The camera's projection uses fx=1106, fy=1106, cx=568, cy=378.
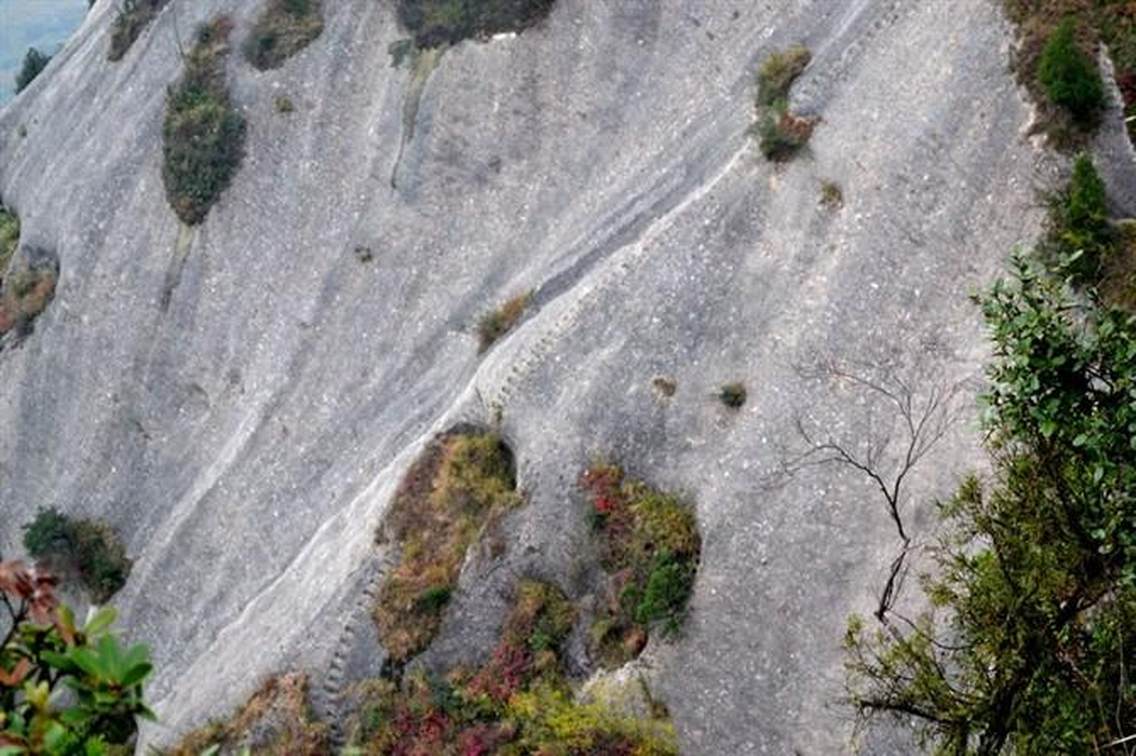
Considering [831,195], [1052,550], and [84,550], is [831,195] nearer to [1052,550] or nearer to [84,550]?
[1052,550]

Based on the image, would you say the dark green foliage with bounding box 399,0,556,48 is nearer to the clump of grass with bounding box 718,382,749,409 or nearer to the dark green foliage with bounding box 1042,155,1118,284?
the clump of grass with bounding box 718,382,749,409

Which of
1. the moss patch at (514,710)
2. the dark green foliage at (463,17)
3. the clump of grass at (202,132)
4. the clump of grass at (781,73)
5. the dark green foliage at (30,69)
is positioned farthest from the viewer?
the dark green foliage at (30,69)

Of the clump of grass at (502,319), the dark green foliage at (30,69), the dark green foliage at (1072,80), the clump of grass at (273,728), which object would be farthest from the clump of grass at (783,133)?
the dark green foliage at (30,69)

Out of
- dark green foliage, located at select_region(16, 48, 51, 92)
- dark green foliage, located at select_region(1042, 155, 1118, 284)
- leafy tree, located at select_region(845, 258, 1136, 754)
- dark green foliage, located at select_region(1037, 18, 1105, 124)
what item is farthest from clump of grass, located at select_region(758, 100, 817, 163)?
dark green foliage, located at select_region(16, 48, 51, 92)

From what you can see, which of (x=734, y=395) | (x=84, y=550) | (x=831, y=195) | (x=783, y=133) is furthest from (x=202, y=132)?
(x=831, y=195)

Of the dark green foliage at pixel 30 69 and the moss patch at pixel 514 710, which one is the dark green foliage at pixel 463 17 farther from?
the dark green foliage at pixel 30 69
